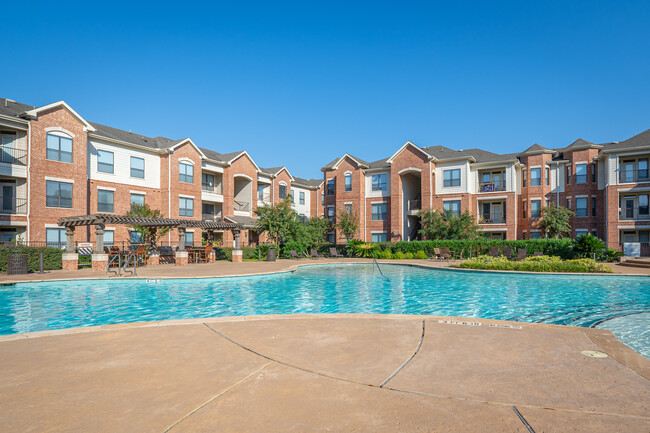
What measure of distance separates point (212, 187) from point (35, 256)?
18.9m

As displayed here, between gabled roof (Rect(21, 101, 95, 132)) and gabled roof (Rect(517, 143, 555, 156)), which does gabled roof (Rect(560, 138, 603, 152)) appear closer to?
gabled roof (Rect(517, 143, 555, 156))

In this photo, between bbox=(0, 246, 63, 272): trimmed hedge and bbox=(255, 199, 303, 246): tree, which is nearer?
bbox=(0, 246, 63, 272): trimmed hedge

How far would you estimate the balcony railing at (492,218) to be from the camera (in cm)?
3603

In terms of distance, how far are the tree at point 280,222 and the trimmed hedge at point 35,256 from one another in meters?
→ 14.1

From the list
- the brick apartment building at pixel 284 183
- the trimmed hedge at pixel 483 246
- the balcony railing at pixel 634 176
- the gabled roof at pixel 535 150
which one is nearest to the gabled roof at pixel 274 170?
the brick apartment building at pixel 284 183

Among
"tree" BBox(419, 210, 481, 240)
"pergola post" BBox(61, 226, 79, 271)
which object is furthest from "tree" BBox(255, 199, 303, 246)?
"pergola post" BBox(61, 226, 79, 271)

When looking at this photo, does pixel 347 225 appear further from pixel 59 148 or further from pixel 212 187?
pixel 59 148

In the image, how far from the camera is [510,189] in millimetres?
35031

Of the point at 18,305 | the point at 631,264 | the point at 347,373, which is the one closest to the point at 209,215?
the point at 18,305

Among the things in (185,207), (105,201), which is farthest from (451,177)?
(105,201)

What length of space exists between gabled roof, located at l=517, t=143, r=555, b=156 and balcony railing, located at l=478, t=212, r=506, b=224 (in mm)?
A: 6377

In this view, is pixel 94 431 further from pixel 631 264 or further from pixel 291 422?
pixel 631 264

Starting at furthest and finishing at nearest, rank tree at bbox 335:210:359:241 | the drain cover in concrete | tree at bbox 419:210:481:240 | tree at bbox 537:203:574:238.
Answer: tree at bbox 335:210:359:241, tree at bbox 537:203:574:238, tree at bbox 419:210:481:240, the drain cover in concrete

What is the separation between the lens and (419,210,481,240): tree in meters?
32.1
